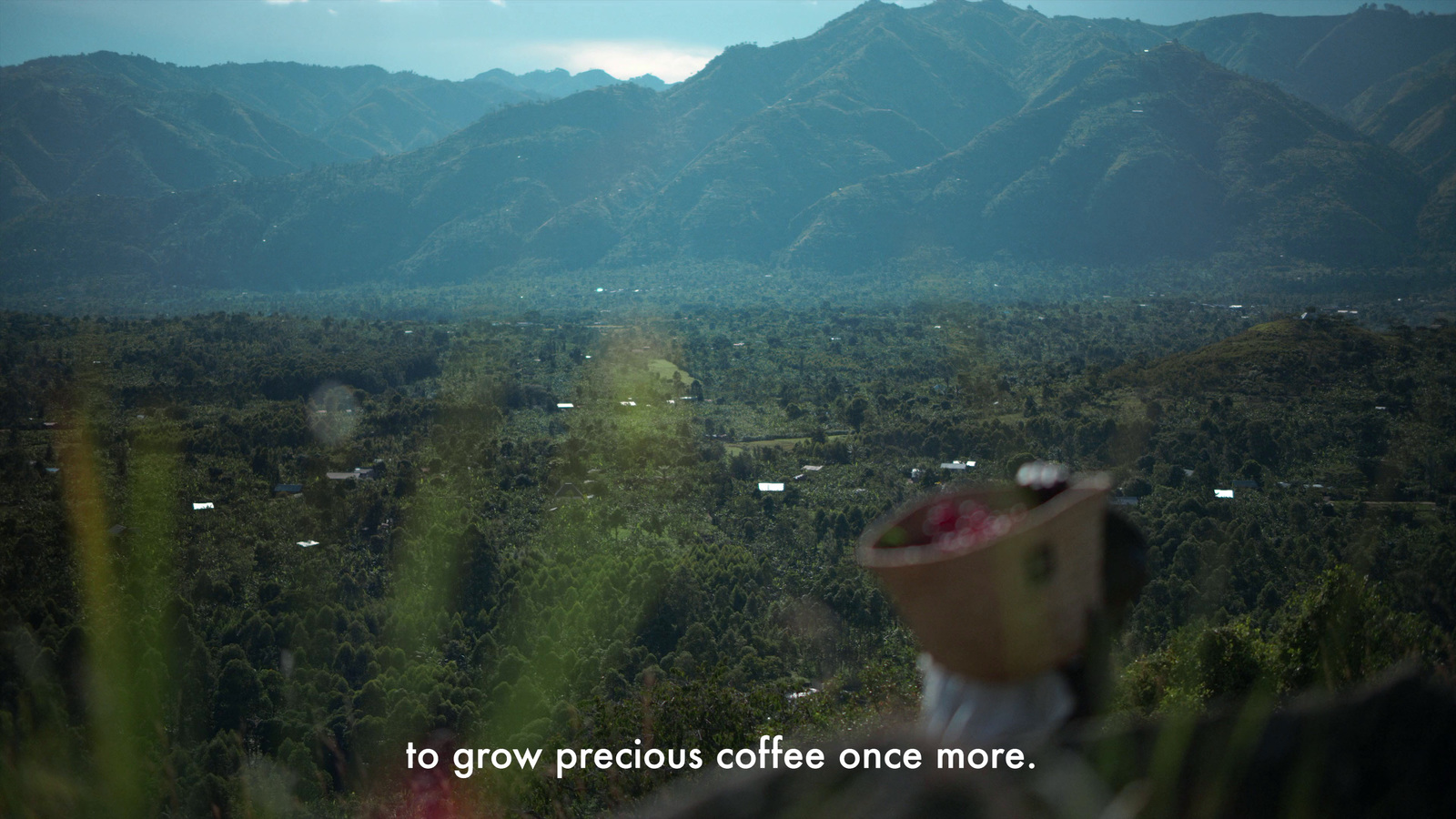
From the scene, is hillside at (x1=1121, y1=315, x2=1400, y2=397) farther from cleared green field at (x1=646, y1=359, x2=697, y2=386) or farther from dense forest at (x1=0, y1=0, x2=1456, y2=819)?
cleared green field at (x1=646, y1=359, x2=697, y2=386)

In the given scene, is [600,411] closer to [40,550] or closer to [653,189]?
[40,550]

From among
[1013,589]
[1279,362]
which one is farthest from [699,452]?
[1013,589]

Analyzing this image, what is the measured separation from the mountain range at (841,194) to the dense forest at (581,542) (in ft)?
241

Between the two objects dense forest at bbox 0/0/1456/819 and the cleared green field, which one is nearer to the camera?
dense forest at bbox 0/0/1456/819

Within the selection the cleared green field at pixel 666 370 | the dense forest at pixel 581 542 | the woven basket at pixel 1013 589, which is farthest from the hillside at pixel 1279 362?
the woven basket at pixel 1013 589

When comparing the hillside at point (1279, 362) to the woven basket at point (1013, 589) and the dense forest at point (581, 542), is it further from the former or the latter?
the woven basket at point (1013, 589)

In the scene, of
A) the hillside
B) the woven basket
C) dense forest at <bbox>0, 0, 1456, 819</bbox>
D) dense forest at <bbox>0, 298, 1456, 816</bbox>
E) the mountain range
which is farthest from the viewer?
the mountain range

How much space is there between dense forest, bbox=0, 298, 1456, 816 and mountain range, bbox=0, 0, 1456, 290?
73.5 meters

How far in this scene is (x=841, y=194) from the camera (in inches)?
5625

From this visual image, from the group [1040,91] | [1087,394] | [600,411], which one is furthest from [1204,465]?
[1040,91]

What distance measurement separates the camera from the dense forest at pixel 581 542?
13625mm

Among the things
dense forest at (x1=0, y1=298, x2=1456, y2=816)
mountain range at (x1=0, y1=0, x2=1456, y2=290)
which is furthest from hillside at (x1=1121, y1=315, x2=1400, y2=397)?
mountain range at (x1=0, y1=0, x2=1456, y2=290)

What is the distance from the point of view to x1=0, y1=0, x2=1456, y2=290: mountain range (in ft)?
436

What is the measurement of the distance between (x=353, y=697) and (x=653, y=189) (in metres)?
144
